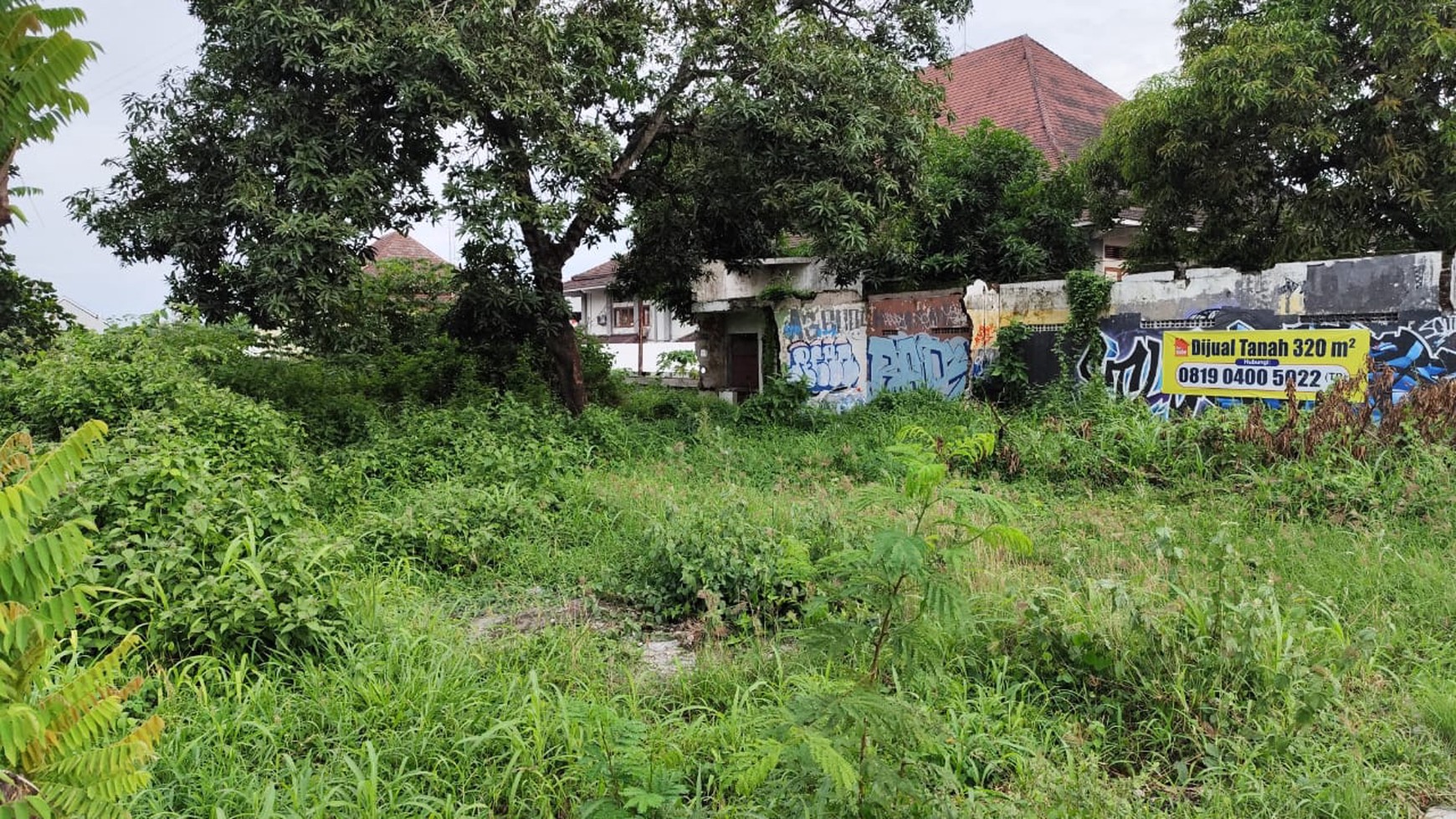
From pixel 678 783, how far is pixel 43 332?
1074cm

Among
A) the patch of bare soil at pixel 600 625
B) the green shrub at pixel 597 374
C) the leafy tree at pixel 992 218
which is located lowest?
the patch of bare soil at pixel 600 625

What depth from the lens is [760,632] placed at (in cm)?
390

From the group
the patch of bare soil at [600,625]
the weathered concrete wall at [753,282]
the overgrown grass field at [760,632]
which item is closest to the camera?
the overgrown grass field at [760,632]

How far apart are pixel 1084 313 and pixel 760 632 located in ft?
25.8

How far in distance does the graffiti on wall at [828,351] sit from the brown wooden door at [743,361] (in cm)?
232

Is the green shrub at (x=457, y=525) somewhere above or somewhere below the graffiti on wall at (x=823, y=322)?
below

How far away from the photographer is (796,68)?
7.99 m

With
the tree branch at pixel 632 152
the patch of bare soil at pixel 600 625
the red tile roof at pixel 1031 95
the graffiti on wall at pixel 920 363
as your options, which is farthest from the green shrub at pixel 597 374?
the patch of bare soil at pixel 600 625

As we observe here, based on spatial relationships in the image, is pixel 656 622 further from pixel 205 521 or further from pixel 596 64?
pixel 596 64

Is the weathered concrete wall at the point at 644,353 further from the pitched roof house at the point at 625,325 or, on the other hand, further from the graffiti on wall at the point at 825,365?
the graffiti on wall at the point at 825,365

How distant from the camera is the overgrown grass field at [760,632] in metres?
2.50

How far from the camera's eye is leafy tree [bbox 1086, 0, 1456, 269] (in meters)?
8.27

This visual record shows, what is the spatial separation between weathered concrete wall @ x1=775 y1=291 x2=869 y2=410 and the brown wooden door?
2208 millimetres

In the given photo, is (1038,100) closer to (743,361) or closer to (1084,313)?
(1084,313)
